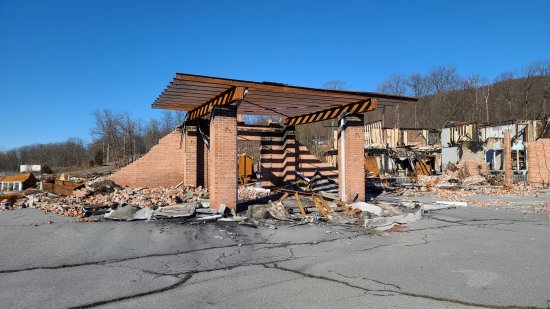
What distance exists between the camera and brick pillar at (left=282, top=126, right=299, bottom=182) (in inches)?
691

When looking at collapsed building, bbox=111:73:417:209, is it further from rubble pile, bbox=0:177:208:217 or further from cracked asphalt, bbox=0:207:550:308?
cracked asphalt, bbox=0:207:550:308

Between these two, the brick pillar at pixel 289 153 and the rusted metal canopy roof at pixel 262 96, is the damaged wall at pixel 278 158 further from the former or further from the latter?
the rusted metal canopy roof at pixel 262 96

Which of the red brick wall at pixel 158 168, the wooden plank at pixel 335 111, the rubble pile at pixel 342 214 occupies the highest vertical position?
the wooden plank at pixel 335 111

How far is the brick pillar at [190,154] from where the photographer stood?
14945 millimetres

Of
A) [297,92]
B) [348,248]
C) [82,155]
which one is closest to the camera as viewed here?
[348,248]

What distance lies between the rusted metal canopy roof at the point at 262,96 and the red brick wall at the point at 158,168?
1.80m

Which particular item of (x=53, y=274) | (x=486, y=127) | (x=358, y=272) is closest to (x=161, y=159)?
(x=53, y=274)

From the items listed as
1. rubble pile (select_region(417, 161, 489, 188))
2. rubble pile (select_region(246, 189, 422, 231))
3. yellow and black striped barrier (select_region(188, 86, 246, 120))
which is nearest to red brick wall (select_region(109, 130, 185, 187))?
yellow and black striped barrier (select_region(188, 86, 246, 120))

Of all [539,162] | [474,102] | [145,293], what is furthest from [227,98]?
[474,102]

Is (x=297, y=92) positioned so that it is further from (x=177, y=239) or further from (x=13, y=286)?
(x=13, y=286)

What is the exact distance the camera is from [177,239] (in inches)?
311

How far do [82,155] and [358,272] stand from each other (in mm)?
58427

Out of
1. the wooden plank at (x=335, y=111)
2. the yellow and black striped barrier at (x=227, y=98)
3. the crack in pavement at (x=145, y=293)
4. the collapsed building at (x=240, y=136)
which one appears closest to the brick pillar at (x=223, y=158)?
the collapsed building at (x=240, y=136)

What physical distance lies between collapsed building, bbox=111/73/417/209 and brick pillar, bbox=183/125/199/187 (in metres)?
0.04
